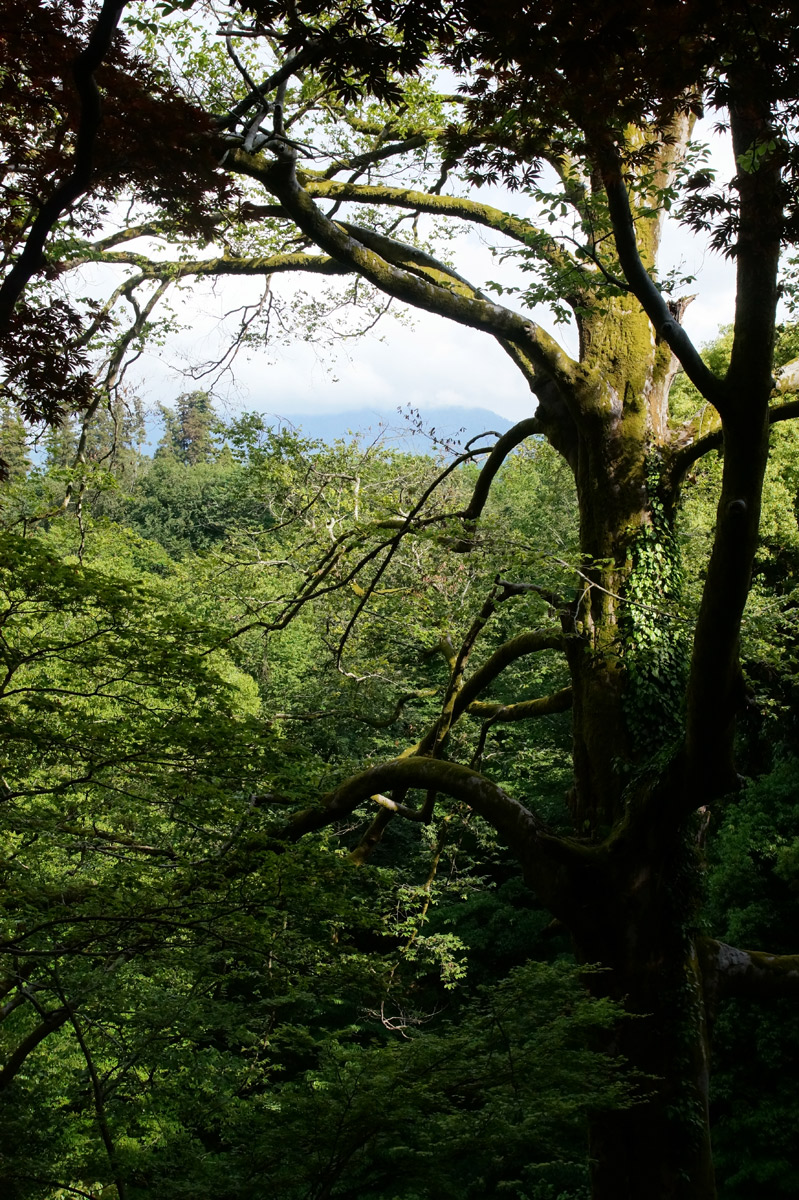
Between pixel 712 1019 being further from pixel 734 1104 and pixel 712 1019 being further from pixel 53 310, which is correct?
pixel 734 1104

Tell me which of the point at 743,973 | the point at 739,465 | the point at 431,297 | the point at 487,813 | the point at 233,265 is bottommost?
the point at 743,973

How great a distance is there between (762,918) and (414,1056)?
8501mm

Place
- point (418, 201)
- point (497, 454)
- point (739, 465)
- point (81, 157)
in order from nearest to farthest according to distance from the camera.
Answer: point (81, 157) < point (739, 465) < point (497, 454) < point (418, 201)

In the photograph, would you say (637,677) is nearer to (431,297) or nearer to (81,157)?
(431,297)

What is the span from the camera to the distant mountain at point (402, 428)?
8398 millimetres

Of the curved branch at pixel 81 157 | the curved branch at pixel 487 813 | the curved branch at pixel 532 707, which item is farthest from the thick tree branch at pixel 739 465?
the curved branch at pixel 532 707

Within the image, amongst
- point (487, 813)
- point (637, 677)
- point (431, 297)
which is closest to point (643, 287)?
point (431, 297)

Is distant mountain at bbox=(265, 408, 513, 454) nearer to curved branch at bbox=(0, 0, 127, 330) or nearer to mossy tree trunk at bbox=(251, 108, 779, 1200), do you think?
mossy tree trunk at bbox=(251, 108, 779, 1200)

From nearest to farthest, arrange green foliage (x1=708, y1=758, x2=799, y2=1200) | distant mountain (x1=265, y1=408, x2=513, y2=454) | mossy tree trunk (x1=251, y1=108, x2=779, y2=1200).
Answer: mossy tree trunk (x1=251, y1=108, x2=779, y2=1200) < distant mountain (x1=265, y1=408, x2=513, y2=454) < green foliage (x1=708, y1=758, x2=799, y2=1200)

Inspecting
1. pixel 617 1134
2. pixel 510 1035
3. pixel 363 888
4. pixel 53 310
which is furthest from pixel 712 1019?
pixel 363 888

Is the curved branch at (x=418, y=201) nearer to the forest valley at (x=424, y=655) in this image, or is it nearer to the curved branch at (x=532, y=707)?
the forest valley at (x=424, y=655)

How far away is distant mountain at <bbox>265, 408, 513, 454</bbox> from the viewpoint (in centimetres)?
840

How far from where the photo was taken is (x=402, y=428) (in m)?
9.23

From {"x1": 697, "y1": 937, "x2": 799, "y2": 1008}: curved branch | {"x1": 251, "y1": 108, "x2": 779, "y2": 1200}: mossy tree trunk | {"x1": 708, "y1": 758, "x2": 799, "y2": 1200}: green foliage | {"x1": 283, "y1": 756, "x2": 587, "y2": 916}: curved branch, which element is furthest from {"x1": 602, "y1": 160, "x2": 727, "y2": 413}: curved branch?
{"x1": 708, "y1": 758, "x2": 799, "y2": 1200}: green foliage
